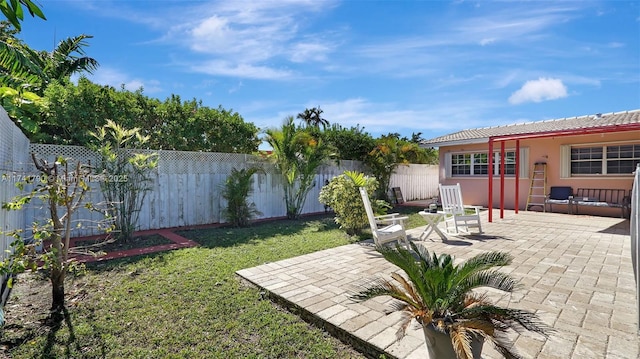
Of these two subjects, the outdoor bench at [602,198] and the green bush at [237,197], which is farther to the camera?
the outdoor bench at [602,198]

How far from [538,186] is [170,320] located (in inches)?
540

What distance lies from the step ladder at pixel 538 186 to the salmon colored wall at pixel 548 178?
0.48 feet

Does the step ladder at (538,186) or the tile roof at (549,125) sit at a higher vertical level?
the tile roof at (549,125)

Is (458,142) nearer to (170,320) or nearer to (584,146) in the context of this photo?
(584,146)

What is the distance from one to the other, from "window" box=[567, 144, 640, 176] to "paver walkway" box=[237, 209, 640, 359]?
4888mm

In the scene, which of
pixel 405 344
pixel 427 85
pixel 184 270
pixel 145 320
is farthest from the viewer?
pixel 427 85

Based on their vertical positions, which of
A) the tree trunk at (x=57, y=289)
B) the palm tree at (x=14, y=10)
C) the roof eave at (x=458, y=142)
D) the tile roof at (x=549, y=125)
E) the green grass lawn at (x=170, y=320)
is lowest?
the green grass lawn at (x=170, y=320)

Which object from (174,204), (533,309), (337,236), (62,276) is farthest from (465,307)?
(174,204)

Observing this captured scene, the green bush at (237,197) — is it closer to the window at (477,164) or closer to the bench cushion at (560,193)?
the window at (477,164)

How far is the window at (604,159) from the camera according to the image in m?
10.3

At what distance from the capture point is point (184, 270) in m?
4.90

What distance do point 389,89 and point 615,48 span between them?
5846 mm

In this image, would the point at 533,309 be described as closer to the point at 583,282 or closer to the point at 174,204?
the point at 583,282

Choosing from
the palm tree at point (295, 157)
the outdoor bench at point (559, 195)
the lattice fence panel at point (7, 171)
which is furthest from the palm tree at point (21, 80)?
the outdoor bench at point (559, 195)
